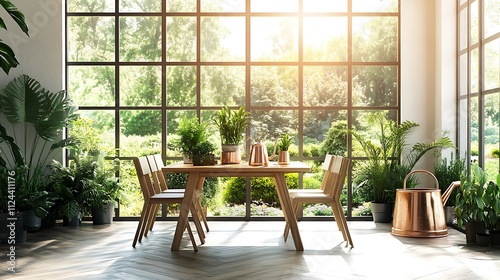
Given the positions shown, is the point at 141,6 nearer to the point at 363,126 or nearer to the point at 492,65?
the point at 363,126

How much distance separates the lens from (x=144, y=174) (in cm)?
629

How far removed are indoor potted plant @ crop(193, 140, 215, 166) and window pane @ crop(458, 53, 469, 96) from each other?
3.29m

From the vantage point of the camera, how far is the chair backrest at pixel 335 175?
6.03 metres

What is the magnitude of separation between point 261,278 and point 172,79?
162 inches

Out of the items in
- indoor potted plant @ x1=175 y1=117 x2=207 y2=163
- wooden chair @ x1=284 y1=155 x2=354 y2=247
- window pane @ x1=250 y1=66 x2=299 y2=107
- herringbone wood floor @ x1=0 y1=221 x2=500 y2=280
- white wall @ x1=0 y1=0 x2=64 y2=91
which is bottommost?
herringbone wood floor @ x1=0 y1=221 x2=500 y2=280

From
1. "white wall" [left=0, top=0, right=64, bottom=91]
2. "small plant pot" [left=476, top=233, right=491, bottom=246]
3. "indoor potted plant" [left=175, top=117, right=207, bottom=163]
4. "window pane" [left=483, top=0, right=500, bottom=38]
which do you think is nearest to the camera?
"small plant pot" [left=476, top=233, right=491, bottom=246]

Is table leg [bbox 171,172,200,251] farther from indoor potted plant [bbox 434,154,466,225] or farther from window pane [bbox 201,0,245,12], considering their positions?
indoor potted plant [bbox 434,154,466,225]

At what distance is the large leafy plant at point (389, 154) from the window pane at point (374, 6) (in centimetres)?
133

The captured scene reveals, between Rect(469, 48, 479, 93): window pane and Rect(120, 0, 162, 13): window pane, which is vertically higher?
Rect(120, 0, 162, 13): window pane

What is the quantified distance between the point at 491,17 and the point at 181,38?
3.70 m

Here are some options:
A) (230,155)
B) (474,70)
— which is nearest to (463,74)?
(474,70)

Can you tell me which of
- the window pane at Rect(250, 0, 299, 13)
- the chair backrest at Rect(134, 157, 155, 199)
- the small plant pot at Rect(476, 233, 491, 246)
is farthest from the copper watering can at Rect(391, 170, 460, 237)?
the window pane at Rect(250, 0, 299, 13)

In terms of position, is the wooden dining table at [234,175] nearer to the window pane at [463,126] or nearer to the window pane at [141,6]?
the window pane at [463,126]

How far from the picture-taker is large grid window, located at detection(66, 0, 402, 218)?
8.40 meters
